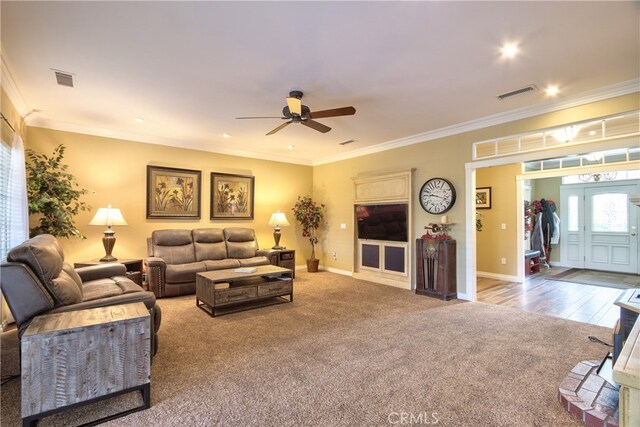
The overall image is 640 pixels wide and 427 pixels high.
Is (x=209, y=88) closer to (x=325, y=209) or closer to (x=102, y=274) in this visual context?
(x=102, y=274)

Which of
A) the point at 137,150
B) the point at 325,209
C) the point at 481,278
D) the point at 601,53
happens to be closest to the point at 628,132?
the point at 601,53

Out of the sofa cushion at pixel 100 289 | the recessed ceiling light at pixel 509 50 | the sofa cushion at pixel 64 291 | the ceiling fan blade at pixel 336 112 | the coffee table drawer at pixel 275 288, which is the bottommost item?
the coffee table drawer at pixel 275 288

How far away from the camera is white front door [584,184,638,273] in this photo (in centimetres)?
677

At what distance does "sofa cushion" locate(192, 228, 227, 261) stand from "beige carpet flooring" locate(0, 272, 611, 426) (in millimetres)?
1482

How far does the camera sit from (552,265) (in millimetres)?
7926

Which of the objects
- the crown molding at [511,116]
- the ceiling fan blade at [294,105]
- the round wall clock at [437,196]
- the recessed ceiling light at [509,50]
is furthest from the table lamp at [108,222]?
the recessed ceiling light at [509,50]

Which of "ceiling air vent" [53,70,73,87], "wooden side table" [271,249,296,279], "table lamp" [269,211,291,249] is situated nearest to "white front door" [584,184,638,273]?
"wooden side table" [271,249,296,279]

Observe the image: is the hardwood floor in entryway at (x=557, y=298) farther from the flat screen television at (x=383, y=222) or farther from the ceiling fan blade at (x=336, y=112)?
the ceiling fan blade at (x=336, y=112)

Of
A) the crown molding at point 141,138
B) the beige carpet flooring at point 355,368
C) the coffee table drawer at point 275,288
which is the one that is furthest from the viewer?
the crown molding at point 141,138

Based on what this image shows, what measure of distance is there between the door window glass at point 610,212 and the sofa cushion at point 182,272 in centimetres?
876

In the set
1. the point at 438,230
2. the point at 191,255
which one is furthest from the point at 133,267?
the point at 438,230

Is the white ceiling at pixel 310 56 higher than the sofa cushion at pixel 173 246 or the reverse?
higher

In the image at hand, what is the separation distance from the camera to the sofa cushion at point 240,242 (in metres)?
5.84

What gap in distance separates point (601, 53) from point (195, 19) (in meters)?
3.41
